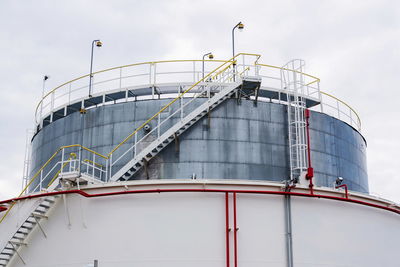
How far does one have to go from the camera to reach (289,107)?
2127 cm

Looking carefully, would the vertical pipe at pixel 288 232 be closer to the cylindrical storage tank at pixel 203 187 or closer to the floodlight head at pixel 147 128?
Answer: the cylindrical storage tank at pixel 203 187

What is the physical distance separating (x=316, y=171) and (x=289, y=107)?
8.10 feet

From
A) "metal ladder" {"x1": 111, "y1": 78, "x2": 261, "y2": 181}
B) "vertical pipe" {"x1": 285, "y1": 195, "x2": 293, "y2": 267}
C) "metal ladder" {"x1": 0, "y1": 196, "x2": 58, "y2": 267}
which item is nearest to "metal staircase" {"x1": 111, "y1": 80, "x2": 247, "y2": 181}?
"metal ladder" {"x1": 111, "y1": 78, "x2": 261, "y2": 181}

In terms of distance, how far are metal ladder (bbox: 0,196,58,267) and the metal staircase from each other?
2.40 meters

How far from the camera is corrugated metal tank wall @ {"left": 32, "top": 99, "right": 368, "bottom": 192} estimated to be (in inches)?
797

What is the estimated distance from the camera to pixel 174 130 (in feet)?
66.3

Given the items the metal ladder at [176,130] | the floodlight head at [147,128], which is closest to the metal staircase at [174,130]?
the metal ladder at [176,130]

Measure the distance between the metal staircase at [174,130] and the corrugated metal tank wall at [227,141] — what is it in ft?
0.77

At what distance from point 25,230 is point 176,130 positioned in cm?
580

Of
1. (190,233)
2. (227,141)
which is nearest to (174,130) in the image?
(227,141)

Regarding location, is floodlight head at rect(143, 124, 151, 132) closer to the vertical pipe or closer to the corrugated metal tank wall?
the corrugated metal tank wall

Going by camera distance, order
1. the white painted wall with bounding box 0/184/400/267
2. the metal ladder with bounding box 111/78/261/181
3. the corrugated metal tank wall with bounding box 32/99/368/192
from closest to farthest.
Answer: the white painted wall with bounding box 0/184/400/267 < the metal ladder with bounding box 111/78/261/181 < the corrugated metal tank wall with bounding box 32/99/368/192

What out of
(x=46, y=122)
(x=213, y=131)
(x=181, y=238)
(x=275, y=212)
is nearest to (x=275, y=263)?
(x=275, y=212)

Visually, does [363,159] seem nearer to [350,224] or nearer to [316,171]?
[316,171]
